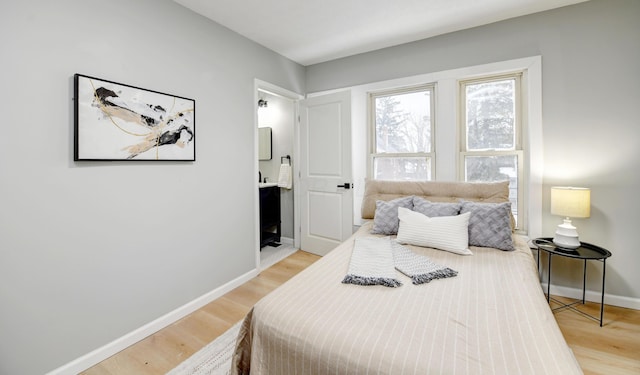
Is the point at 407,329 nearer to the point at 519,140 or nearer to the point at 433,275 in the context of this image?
the point at 433,275

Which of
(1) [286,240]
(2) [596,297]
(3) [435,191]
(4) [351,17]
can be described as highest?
(4) [351,17]

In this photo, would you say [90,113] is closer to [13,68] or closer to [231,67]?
[13,68]

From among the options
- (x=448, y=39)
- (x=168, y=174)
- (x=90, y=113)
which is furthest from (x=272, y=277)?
Result: (x=448, y=39)

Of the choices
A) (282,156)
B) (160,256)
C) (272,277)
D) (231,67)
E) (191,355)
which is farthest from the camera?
(282,156)

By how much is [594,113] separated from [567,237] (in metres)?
1.08

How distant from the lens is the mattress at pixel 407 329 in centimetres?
93

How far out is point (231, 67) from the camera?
2682 mm

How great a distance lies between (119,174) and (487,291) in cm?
235

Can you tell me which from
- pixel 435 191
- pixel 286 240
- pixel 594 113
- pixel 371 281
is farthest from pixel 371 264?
pixel 286 240

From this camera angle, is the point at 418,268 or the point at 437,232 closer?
the point at 418,268

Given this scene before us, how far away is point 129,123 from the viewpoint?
1888 millimetres

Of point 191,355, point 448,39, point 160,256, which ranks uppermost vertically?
point 448,39

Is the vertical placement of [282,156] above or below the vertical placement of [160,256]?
above

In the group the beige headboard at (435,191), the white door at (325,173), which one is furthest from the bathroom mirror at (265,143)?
the beige headboard at (435,191)
